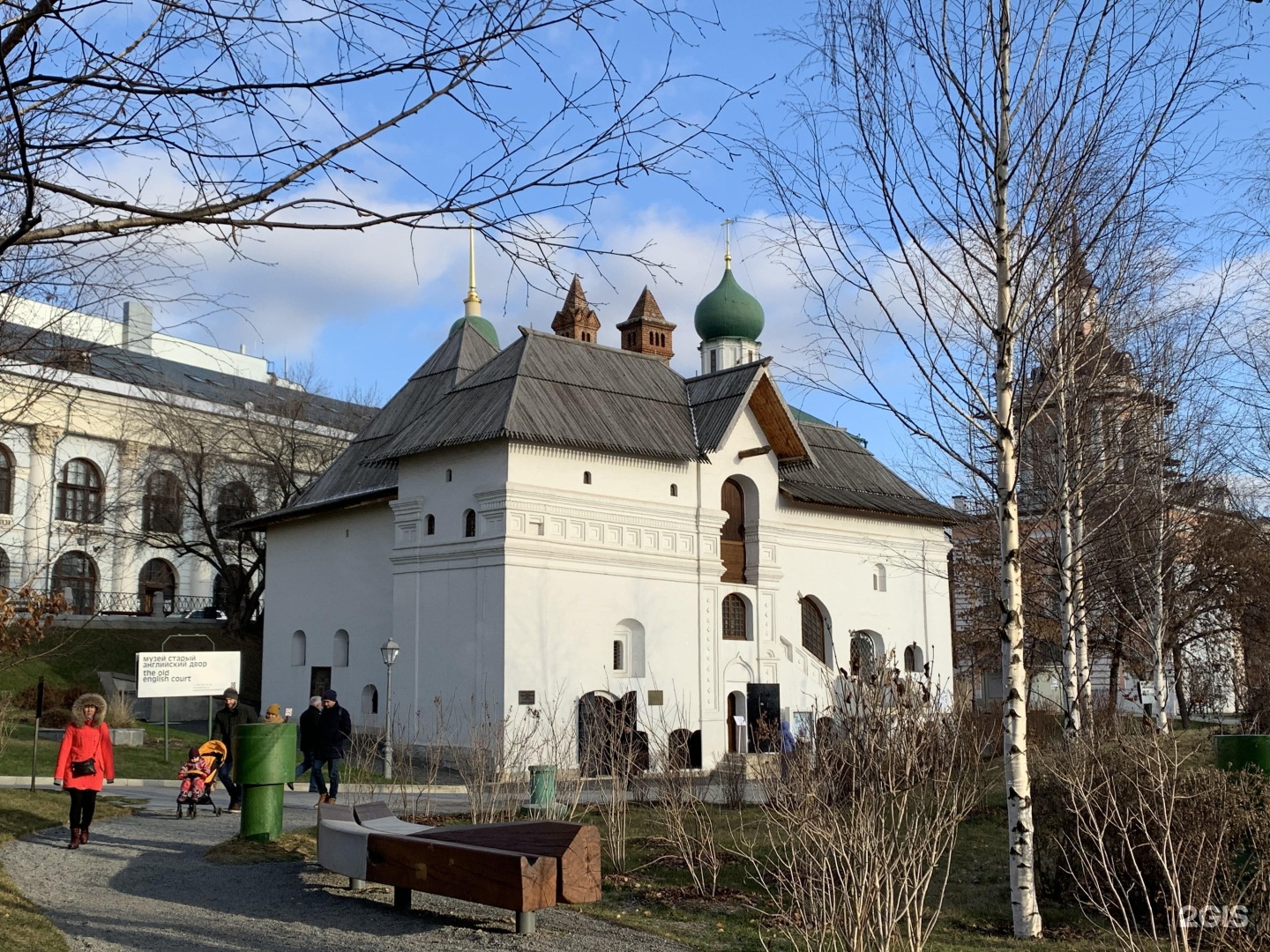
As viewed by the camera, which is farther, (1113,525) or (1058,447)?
(1113,525)

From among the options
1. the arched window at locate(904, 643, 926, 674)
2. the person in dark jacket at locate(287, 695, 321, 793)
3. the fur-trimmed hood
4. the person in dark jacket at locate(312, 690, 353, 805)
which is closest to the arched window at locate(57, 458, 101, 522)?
the arched window at locate(904, 643, 926, 674)

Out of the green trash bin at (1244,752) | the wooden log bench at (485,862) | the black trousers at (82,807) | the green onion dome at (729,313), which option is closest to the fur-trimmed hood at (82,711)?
the black trousers at (82,807)

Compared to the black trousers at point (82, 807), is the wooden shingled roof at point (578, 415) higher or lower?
higher

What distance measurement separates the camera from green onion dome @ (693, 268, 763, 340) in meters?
56.6

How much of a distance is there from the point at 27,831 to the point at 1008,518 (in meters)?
10.8

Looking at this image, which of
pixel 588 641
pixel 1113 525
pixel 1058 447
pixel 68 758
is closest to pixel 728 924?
pixel 68 758

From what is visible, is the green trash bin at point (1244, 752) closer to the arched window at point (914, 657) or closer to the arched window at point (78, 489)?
the arched window at point (914, 657)

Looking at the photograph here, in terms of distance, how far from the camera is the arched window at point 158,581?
1903 inches

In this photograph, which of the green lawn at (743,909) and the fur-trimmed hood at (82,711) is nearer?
the green lawn at (743,909)

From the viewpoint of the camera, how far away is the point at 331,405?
46469mm

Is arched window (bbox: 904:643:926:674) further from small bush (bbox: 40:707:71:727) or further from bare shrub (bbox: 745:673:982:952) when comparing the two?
bare shrub (bbox: 745:673:982:952)

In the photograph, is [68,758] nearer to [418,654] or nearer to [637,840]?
[637,840]

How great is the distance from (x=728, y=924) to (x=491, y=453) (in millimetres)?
19685

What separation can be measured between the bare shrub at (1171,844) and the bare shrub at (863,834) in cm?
95
